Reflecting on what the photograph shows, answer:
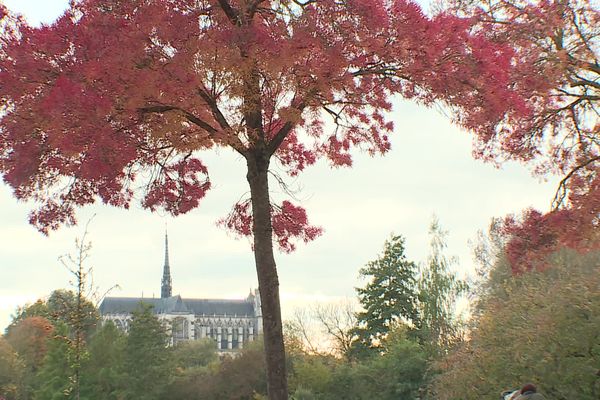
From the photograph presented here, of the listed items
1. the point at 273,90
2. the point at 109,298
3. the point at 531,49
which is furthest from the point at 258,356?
the point at 109,298

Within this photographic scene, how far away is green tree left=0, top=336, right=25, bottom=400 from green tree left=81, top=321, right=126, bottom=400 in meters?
6.53

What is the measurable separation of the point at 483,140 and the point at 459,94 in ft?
20.1

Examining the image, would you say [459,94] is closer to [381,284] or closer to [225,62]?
[225,62]

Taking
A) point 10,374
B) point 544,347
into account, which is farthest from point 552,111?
point 10,374

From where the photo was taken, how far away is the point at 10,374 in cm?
4341

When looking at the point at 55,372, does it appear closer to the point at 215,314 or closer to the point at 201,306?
the point at 201,306

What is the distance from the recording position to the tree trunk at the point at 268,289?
28.7ft

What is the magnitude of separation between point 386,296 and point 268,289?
31.6 meters

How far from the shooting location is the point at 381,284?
40312 millimetres

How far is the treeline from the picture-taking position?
11.6 meters

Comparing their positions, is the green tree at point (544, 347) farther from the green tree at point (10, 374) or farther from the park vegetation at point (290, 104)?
the green tree at point (10, 374)

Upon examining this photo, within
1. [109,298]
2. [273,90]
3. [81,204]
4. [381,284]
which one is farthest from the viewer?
[109,298]

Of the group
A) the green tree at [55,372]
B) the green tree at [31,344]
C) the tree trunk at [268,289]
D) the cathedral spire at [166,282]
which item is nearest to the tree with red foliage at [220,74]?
the tree trunk at [268,289]

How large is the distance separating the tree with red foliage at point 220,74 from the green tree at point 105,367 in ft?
100
